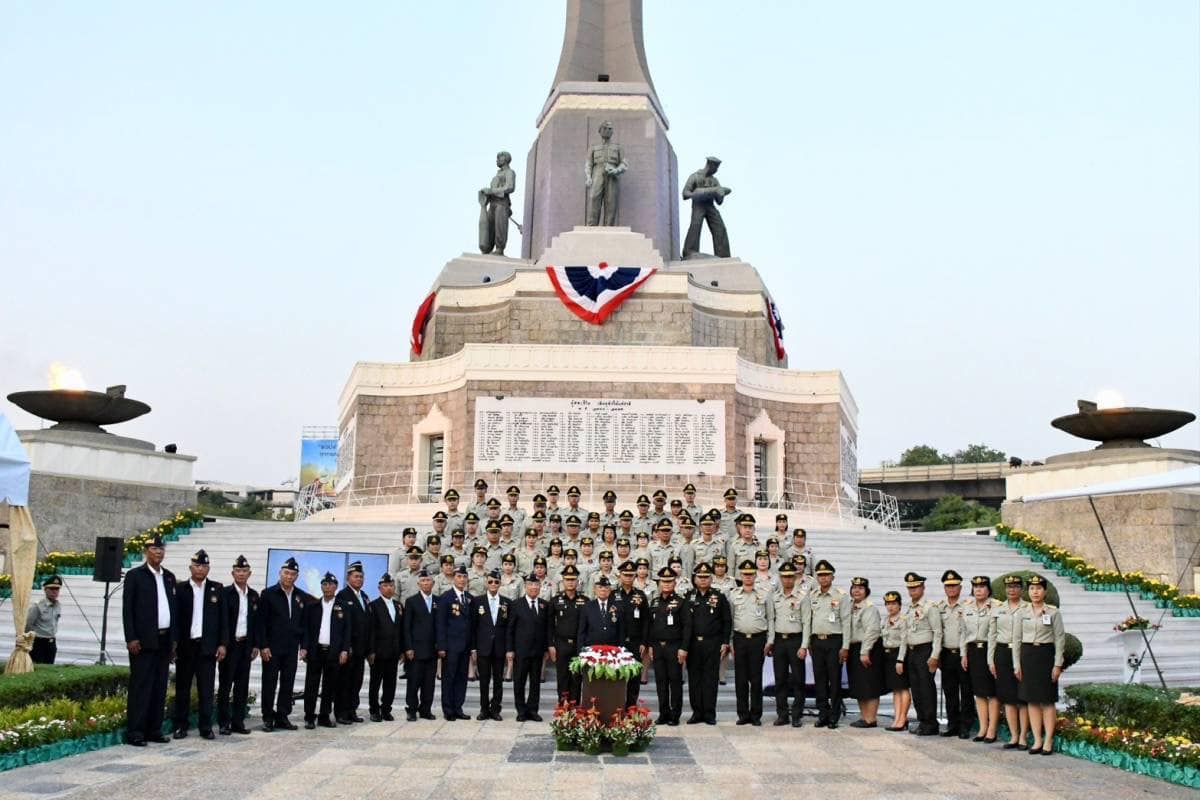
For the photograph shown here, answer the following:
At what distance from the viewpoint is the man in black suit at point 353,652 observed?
10039 mm

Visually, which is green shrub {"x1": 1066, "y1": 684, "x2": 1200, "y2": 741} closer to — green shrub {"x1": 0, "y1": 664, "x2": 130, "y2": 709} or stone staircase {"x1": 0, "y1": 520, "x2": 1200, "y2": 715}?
stone staircase {"x1": 0, "y1": 520, "x2": 1200, "y2": 715}

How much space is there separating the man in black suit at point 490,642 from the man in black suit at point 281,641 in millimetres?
1640

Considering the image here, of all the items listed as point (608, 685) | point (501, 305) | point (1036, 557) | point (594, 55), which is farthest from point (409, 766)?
point (594, 55)

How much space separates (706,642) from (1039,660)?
2.91 metres

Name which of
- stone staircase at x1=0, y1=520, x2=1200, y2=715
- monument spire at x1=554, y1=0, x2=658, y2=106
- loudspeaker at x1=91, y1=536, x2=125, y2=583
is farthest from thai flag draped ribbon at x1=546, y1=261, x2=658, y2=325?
loudspeaker at x1=91, y1=536, x2=125, y2=583

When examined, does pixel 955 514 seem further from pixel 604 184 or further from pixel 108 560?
pixel 108 560

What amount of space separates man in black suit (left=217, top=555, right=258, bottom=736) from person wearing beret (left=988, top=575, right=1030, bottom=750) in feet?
20.5

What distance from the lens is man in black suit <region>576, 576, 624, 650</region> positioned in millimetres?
10383

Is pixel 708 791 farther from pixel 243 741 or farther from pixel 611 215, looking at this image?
pixel 611 215

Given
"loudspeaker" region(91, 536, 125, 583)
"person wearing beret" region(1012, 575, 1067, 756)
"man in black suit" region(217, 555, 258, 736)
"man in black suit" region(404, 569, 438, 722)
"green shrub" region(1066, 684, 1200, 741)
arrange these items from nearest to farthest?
"green shrub" region(1066, 684, 1200, 741) < "person wearing beret" region(1012, 575, 1067, 756) < "man in black suit" region(217, 555, 258, 736) < "man in black suit" region(404, 569, 438, 722) < "loudspeaker" region(91, 536, 125, 583)

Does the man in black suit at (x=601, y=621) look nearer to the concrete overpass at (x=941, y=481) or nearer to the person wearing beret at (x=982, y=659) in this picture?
the person wearing beret at (x=982, y=659)

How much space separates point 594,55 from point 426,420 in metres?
11.4

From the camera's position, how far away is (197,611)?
9.21 metres

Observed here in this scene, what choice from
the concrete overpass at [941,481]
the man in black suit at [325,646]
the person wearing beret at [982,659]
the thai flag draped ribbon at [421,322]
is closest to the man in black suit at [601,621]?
the man in black suit at [325,646]
